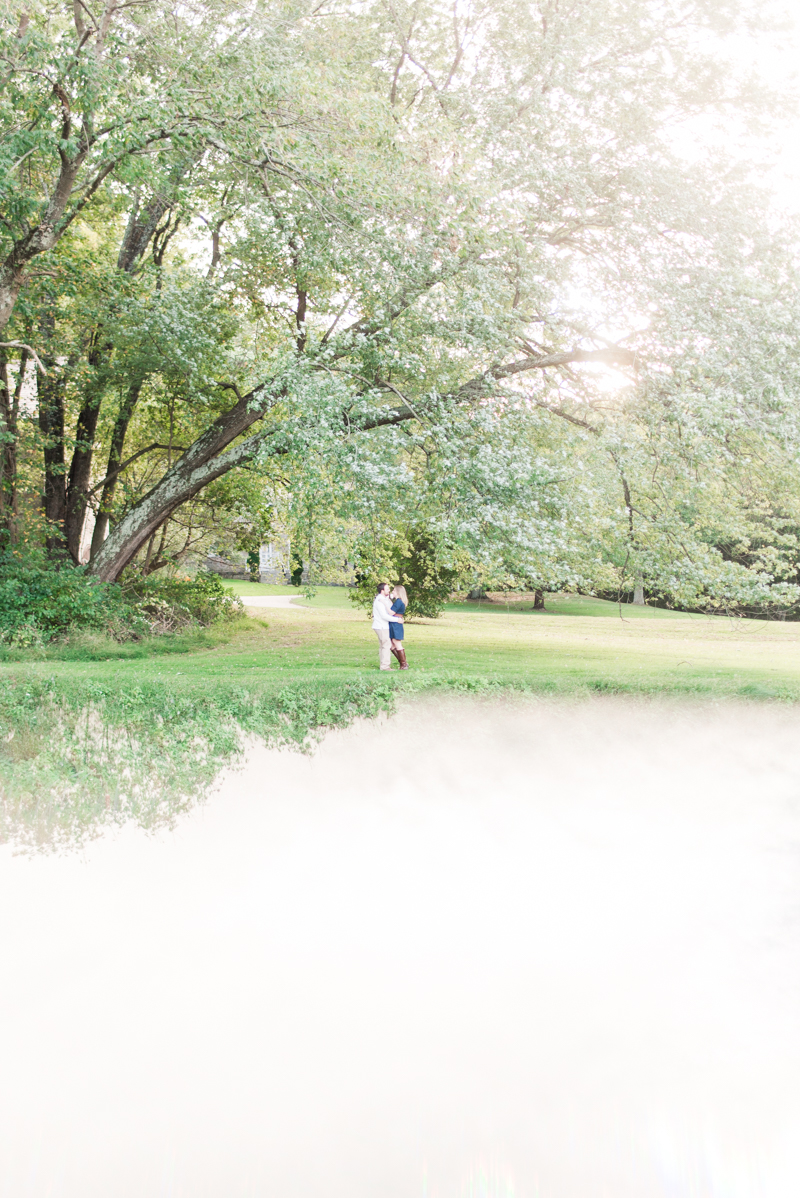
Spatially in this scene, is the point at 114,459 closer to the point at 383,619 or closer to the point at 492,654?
the point at 383,619

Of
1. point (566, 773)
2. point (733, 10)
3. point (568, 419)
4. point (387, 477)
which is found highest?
point (733, 10)

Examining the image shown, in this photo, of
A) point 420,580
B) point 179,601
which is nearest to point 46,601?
point 179,601

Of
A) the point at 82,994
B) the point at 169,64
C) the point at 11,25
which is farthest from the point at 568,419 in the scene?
the point at 82,994

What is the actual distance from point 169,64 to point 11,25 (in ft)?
9.41

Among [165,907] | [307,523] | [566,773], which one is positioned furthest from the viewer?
[307,523]

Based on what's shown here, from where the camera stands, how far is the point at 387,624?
1362 centimetres

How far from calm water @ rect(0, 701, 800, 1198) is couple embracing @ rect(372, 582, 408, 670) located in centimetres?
433

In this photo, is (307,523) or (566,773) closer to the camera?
(566,773)

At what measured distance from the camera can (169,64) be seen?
14.2 metres

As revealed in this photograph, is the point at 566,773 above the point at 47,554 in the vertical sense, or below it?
below

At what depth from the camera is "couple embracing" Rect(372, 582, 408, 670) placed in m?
13.5

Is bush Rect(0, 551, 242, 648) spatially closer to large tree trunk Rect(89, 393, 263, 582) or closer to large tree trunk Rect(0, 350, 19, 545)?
large tree trunk Rect(89, 393, 263, 582)

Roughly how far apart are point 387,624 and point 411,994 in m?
8.13

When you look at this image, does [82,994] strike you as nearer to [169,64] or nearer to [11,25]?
[11,25]
